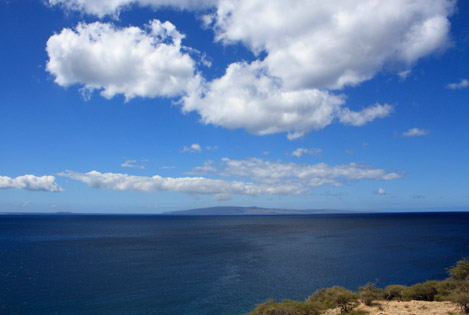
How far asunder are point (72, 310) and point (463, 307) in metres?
33.2

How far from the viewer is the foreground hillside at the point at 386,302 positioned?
20.0 m

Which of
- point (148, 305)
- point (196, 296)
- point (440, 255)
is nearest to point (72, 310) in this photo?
point (148, 305)

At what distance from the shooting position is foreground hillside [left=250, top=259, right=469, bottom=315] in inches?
788

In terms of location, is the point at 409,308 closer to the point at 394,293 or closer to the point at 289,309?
the point at 394,293

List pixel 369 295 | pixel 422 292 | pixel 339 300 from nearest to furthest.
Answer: pixel 339 300
pixel 369 295
pixel 422 292

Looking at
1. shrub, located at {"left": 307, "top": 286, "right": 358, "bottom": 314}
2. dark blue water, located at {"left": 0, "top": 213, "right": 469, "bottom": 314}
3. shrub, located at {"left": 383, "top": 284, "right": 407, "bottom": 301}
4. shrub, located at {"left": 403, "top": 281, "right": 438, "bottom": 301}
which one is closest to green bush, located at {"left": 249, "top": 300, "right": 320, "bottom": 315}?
shrub, located at {"left": 307, "top": 286, "right": 358, "bottom": 314}

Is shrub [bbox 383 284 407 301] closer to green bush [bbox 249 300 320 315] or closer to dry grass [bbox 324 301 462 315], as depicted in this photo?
dry grass [bbox 324 301 462 315]

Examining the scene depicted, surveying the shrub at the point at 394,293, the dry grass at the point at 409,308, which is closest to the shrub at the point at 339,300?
the dry grass at the point at 409,308

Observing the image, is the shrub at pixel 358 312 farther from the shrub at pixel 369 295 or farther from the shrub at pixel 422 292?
the shrub at pixel 422 292

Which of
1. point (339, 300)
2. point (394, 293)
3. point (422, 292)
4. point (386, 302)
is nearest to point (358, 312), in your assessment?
point (339, 300)

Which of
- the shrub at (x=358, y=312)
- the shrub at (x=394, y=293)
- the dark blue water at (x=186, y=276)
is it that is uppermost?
the shrub at (x=358, y=312)

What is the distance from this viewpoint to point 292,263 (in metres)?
51.8

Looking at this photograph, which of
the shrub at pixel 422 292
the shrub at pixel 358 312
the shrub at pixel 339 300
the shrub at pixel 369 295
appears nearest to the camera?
the shrub at pixel 358 312

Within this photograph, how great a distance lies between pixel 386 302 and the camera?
77.2 feet
